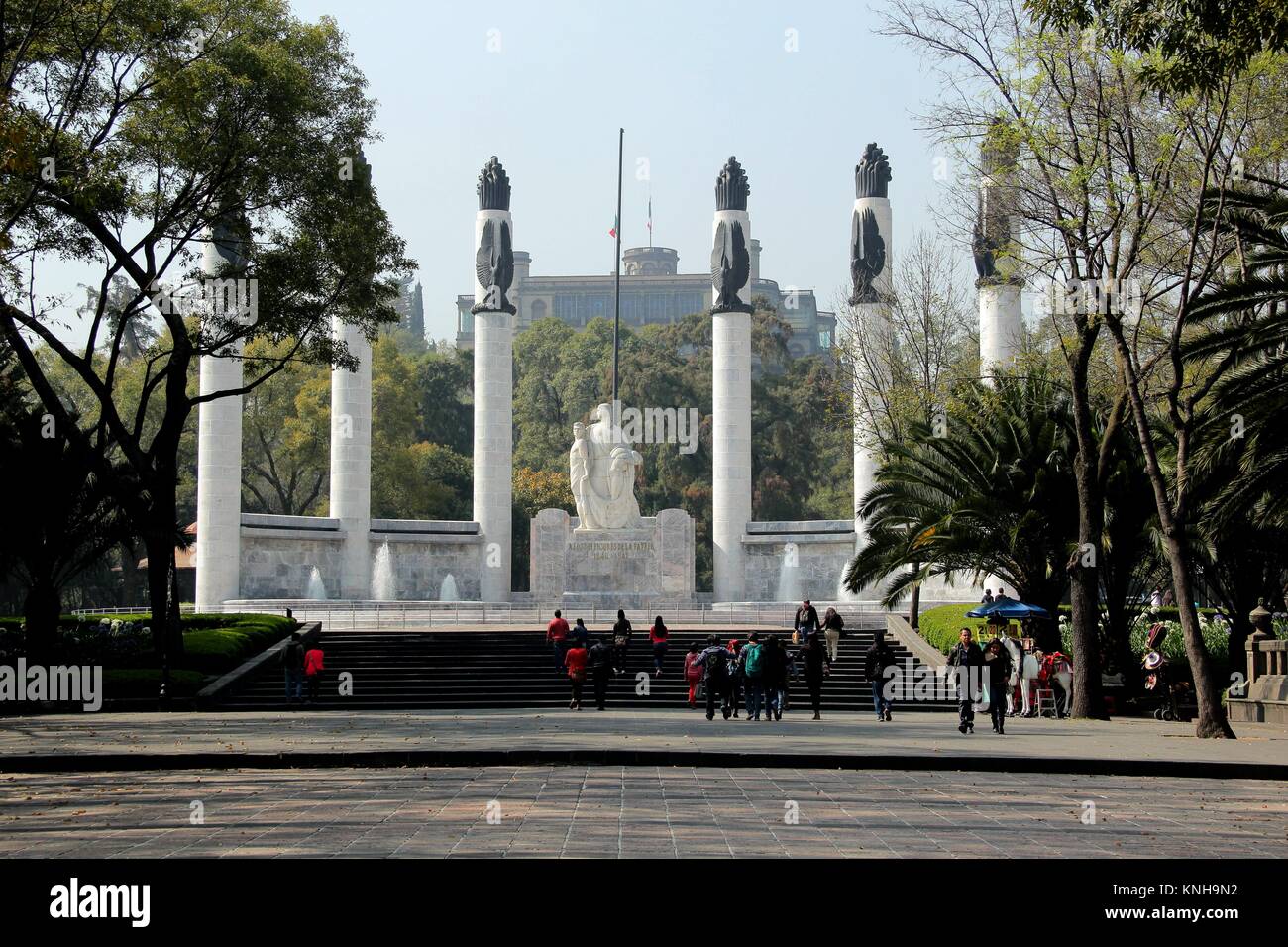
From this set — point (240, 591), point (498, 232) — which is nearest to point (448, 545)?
point (240, 591)

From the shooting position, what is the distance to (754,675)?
2416cm

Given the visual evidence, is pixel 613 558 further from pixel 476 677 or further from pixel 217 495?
pixel 476 677

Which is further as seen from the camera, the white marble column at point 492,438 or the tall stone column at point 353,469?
the white marble column at point 492,438

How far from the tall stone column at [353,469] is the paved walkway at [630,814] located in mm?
33768

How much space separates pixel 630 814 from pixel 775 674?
12150 millimetres

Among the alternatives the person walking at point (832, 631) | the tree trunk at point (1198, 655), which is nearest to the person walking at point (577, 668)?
the person walking at point (832, 631)

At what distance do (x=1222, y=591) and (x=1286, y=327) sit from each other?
461 inches

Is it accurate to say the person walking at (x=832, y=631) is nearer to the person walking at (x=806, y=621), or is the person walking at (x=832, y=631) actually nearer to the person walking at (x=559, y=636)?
the person walking at (x=806, y=621)

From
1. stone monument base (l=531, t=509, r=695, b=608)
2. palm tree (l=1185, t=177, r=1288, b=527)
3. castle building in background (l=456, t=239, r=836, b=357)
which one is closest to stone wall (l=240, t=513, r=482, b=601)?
stone monument base (l=531, t=509, r=695, b=608)

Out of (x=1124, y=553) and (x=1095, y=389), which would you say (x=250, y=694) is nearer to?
(x=1124, y=553)

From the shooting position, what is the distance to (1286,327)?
21.2m

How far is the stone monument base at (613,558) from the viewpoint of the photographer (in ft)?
159

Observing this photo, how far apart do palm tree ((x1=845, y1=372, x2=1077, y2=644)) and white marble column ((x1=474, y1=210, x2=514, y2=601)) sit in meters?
21.2

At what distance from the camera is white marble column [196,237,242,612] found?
153ft
